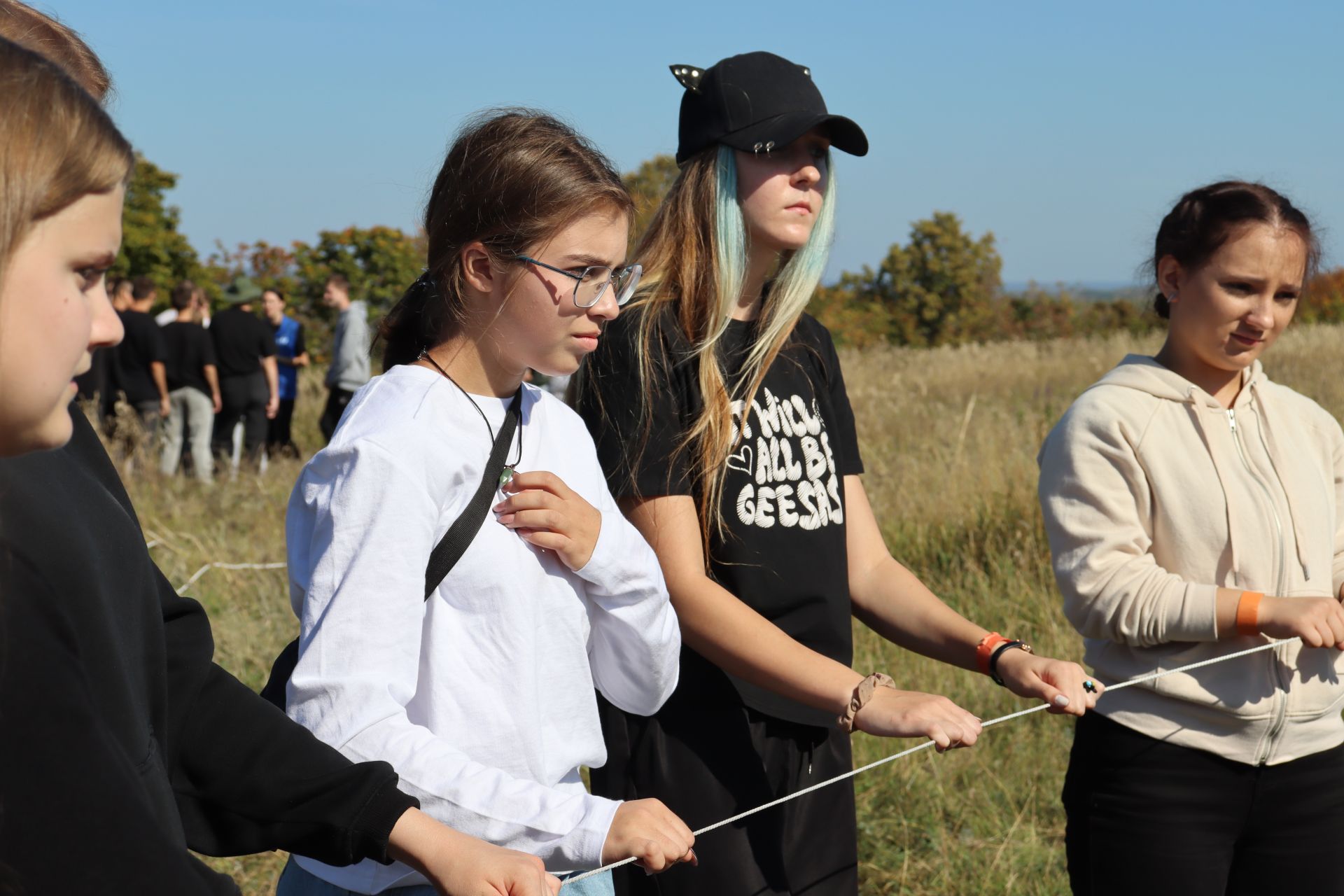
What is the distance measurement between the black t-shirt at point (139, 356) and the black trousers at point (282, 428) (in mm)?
2071

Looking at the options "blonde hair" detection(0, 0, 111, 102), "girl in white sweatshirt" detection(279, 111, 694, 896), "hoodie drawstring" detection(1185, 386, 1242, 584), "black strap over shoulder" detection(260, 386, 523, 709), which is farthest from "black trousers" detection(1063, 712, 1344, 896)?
"blonde hair" detection(0, 0, 111, 102)

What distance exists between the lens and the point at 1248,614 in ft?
7.98

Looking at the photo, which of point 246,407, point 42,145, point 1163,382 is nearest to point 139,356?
point 246,407

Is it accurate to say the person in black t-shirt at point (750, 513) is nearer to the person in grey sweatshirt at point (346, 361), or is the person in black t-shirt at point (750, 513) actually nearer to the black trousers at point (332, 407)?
the person in grey sweatshirt at point (346, 361)

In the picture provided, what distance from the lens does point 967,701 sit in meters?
4.77

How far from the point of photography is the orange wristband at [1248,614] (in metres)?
2.43

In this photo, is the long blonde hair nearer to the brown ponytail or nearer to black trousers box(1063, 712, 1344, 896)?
the brown ponytail

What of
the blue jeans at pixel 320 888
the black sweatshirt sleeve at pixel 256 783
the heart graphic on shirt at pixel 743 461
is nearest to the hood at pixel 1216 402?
the heart graphic on shirt at pixel 743 461

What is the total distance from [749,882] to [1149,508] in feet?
3.69

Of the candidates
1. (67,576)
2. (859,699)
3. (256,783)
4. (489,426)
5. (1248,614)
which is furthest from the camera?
(1248,614)

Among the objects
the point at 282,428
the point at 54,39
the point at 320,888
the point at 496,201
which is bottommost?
the point at 282,428

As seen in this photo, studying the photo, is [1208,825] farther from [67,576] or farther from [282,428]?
[282,428]

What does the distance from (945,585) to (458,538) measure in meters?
4.44

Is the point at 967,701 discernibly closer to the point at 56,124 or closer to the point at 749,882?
the point at 749,882
